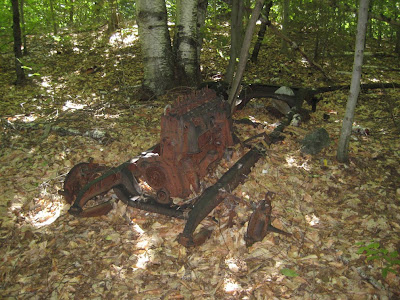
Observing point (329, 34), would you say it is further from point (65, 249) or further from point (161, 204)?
point (65, 249)

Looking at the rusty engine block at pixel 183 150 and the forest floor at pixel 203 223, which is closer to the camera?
the forest floor at pixel 203 223

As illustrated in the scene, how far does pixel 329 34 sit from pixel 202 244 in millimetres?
7541

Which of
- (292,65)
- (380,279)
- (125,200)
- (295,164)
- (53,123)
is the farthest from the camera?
(292,65)

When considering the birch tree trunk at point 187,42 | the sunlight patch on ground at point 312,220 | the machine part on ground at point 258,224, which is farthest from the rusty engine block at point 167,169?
the birch tree trunk at point 187,42

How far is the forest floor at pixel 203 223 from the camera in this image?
2.98 m

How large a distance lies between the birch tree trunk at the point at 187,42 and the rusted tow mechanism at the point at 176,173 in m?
3.08

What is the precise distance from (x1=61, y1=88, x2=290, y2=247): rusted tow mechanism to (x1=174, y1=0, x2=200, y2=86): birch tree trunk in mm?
3085

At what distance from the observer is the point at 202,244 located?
11.2ft

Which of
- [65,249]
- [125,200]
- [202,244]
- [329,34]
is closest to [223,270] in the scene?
[202,244]

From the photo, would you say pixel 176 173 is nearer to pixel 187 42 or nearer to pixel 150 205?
pixel 150 205

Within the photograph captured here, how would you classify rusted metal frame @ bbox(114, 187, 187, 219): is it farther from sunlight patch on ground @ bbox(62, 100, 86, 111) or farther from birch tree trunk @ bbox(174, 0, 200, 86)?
birch tree trunk @ bbox(174, 0, 200, 86)

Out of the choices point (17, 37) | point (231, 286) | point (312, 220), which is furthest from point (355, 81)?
point (17, 37)

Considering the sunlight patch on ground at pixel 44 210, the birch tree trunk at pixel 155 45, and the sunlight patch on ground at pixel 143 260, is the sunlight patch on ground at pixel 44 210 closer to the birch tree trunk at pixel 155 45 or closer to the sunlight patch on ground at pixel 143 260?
the sunlight patch on ground at pixel 143 260

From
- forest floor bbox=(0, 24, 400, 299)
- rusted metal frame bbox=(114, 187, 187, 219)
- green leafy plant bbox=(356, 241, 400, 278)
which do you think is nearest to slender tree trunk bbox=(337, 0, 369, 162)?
forest floor bbox=(0, 24, 400, 299)
